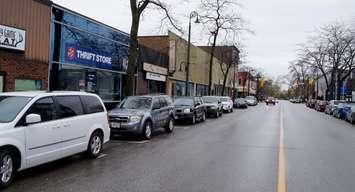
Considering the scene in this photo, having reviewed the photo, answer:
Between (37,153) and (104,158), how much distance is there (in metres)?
2.70

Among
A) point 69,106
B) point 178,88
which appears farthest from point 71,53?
point 178,88

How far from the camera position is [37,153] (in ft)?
26.0

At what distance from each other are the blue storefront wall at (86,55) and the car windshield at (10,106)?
10.2m

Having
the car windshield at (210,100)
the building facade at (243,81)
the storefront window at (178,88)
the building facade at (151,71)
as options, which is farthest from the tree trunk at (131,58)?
the building facade at (243,81)

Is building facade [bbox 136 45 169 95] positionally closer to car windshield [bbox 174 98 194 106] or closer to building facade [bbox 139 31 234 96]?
building facade [bbox 139 31 234 96]

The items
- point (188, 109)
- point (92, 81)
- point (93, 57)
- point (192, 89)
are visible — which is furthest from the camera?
point (192, 89)

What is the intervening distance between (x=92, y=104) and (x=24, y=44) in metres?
6.98

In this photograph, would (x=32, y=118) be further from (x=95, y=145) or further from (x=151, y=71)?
(x=151, y=71)

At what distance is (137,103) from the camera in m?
15.6

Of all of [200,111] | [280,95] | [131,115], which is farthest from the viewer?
[280,95]

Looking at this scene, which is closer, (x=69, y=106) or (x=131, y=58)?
(x=69, y=106)

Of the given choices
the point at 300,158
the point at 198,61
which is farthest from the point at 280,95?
the point at 300,158

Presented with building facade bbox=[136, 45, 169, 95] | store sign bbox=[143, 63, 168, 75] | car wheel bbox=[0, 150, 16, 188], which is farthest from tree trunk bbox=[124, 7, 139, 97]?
car wheel bbox=[0, 150, 16, 188]

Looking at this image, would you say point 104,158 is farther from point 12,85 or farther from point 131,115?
point 12,85
